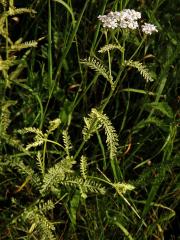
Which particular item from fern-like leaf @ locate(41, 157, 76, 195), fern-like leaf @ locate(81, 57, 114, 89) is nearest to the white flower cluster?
fern-like leaf @ locate(81, 57, 114, 89)

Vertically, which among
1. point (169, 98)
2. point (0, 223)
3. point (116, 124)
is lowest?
point (0, 223)

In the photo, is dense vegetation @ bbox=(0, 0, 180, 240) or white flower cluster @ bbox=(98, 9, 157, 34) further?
dense vegetation @ bbox=(0, 0, 180, 240)

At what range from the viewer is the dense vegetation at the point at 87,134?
5.67 feet

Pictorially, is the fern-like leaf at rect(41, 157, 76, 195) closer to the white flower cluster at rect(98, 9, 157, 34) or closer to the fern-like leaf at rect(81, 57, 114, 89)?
the fern-like leaf at rect(81, 57, 114, 89)

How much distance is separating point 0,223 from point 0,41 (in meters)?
0.82

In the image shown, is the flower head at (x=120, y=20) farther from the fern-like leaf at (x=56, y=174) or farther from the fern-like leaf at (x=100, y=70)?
the fern-like leaf at (x=56, y=174)

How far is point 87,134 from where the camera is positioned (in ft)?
5.43

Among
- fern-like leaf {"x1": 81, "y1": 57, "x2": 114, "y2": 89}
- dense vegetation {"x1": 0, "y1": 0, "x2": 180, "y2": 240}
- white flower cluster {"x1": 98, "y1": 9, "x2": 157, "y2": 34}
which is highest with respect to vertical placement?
white flower cluster {"x1": 98, "y1": 9, "x2": 157, "y2": 34}

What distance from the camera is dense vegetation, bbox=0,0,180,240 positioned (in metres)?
1.73

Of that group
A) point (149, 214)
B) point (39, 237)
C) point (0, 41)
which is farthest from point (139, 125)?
point (0, 41)

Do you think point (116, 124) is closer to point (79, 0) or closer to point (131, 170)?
point (131, 170)

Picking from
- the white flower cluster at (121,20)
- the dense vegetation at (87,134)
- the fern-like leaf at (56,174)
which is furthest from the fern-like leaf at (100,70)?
the fern-like leaf at (56,174)

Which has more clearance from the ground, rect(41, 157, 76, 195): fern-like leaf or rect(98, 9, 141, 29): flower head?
rect(98, 9, 141, 29): flower head

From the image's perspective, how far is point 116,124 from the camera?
223cm
